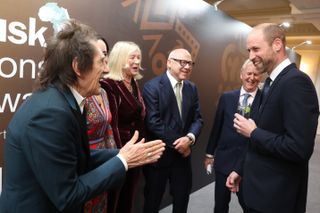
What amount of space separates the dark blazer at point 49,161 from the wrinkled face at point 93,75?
0.25 feet

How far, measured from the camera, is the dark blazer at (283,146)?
1.53 metres

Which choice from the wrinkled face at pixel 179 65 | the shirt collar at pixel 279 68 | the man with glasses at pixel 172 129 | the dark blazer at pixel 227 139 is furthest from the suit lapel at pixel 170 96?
the shirt collar at pixel 279 68

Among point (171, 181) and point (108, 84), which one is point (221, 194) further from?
point (108, 84)

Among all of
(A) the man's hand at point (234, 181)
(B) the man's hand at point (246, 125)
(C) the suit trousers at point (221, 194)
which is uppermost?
(B) the man's hand at point (246, 125)

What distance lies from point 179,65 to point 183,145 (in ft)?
2.32

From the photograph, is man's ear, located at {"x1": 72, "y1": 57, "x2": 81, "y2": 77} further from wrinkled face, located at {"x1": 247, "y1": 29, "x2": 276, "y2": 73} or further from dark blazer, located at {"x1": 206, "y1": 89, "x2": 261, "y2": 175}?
dark blazer, located at {"x1": 206, "y1": 89, "x2": 261, "y2": 175}

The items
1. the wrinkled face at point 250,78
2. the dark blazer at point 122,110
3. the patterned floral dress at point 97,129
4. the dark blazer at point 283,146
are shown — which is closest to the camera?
the dark blazer at point 283,146

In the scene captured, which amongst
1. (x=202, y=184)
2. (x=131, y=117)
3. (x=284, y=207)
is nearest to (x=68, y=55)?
(x=131, y=117)

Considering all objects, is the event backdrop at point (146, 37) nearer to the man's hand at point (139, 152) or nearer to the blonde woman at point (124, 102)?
the blonde woman at point (124, 102)

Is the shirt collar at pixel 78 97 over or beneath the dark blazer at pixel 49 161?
over

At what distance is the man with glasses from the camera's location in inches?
100

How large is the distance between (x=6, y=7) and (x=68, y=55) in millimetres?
989

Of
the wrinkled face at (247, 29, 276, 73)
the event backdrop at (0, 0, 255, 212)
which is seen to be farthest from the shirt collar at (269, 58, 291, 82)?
the event backdrop at (0, 0, 255, 212)

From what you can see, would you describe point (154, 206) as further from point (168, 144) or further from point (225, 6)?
point (225, 6)
